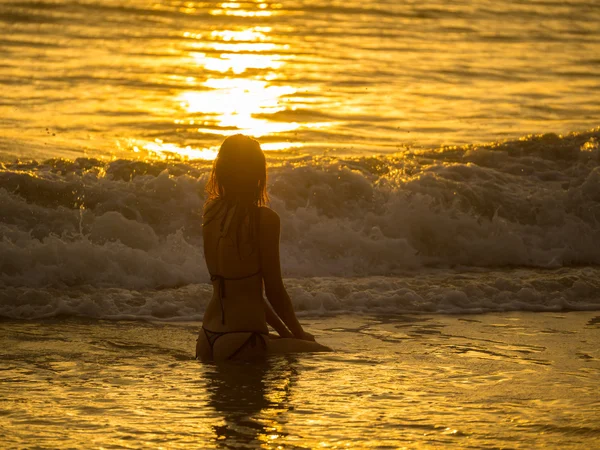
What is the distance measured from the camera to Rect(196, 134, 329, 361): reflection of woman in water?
646 centimetres

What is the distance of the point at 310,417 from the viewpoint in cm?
579

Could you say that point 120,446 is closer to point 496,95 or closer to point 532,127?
point 532,127

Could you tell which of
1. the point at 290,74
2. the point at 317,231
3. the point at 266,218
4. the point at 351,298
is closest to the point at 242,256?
the point at 266,218

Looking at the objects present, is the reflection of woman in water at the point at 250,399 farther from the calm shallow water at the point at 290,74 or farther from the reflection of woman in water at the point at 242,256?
the calm shallow water at the point at 290,74

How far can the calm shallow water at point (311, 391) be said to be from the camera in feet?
18.1

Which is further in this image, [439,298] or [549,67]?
[549,67]

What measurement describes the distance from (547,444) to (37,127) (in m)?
12.0

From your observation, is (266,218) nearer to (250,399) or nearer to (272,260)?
(272,260)

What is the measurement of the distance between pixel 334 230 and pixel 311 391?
5.82 m

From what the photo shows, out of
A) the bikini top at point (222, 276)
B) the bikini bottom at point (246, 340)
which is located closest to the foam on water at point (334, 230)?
the bikini bottom at point (246, 340)

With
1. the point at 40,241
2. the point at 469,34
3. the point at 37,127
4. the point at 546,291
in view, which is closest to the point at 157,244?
the point at 40,241

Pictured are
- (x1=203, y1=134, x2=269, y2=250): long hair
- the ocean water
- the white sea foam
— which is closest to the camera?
the ocean water

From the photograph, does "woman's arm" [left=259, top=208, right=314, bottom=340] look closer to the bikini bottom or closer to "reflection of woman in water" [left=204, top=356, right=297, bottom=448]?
the bikini bottom

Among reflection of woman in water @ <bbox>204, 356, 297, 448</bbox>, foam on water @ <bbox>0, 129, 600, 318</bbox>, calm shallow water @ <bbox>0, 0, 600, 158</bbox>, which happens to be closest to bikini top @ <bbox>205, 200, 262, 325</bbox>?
reflection of woman in water @ <bbox>204, 356, 297, 448</bbox>
